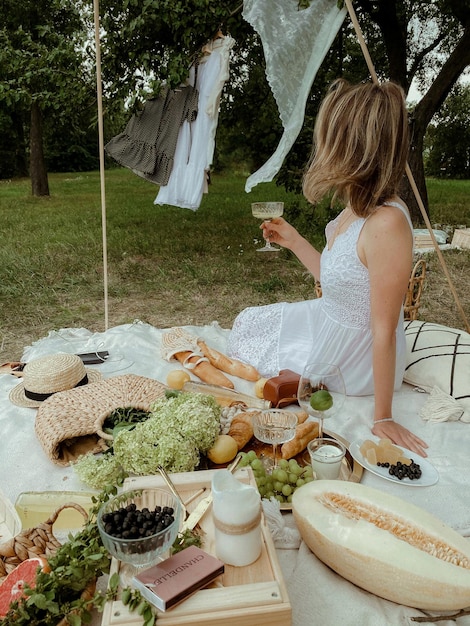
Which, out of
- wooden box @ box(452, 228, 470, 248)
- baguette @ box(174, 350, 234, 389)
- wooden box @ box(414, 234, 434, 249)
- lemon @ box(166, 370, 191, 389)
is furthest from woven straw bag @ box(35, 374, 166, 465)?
wooden box @ box(452, 228, 470, 248)

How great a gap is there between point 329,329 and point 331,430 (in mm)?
562

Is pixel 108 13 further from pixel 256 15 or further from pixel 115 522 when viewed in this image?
pixel 115 522

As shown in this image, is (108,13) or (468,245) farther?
(468,245)

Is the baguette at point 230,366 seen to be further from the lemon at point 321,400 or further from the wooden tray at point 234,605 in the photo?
the wooden tray at point 234,605

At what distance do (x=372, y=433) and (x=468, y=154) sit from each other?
70.2 feet

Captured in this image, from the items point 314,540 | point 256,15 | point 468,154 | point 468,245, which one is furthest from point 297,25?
point 468,154

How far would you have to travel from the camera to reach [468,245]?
7004 mm

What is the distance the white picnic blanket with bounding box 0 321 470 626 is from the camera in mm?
1389

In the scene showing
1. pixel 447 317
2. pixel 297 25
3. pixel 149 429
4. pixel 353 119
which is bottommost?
pixel 447 317

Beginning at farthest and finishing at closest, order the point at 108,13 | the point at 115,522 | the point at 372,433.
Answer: the point at 108,13 < the point at 372,433 < the point at 115,522

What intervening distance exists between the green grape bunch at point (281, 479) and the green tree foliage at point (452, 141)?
70.6ft

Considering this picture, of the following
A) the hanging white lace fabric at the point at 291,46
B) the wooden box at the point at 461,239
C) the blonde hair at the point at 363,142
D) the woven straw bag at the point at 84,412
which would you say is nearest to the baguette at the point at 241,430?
the woven straw bag at the point at 84,412

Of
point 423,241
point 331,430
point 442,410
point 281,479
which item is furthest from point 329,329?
point 423,241

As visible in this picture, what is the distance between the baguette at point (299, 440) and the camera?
6.46 ft
